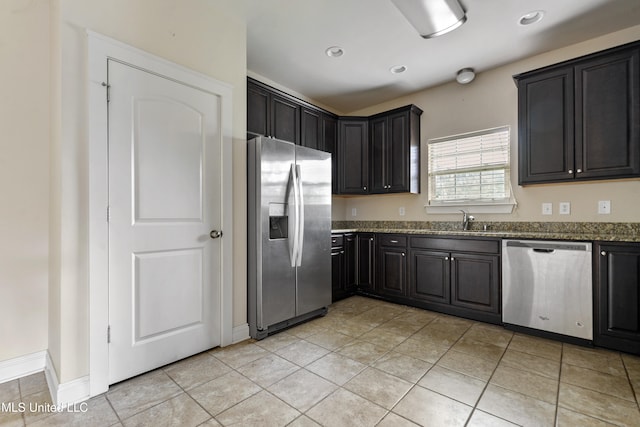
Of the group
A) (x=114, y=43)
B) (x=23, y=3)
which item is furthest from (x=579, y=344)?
(x=23, y=3)

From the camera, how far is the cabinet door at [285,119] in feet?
11.2

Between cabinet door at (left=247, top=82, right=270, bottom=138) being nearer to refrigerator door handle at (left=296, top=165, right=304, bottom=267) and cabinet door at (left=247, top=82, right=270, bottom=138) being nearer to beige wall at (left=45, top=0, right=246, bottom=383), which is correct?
refrigerator door handle at (left=296, top=165, right=304, bottom=267)

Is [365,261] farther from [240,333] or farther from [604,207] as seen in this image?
[604,207]

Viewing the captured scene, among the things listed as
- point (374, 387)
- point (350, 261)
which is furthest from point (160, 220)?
point (350, 261)

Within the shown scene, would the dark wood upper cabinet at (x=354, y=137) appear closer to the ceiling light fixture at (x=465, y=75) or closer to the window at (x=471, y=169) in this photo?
the window at (x=471, y=169)

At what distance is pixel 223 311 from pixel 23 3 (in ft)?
8.77

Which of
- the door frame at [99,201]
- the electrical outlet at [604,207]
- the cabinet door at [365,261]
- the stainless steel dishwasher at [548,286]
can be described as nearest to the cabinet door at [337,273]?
the cabinet door at [365,261]

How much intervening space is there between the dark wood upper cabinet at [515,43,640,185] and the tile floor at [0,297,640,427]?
62.8 inches

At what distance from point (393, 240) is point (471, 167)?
53.0 inches

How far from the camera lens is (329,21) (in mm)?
2676

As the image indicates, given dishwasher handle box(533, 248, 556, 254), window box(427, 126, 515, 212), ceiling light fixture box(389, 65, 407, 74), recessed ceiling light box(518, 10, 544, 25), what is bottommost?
dishwasher handle box(533, 248, 556, 254)

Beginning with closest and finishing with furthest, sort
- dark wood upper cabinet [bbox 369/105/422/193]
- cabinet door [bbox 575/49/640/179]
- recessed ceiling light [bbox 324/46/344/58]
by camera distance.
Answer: cabinet door [bbox 575/49/640/179] < recessed ceiling light [bbox 324/46/344/58] < dark wood upper cabinet [bbox 369/105/422/193]

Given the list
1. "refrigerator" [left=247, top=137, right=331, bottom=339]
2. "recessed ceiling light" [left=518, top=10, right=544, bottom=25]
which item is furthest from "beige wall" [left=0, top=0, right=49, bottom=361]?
"recessed ceiling light" [left=518, top=10, right=544, bottom=25]

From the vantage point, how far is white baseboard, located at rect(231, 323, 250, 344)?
8.40 ft
